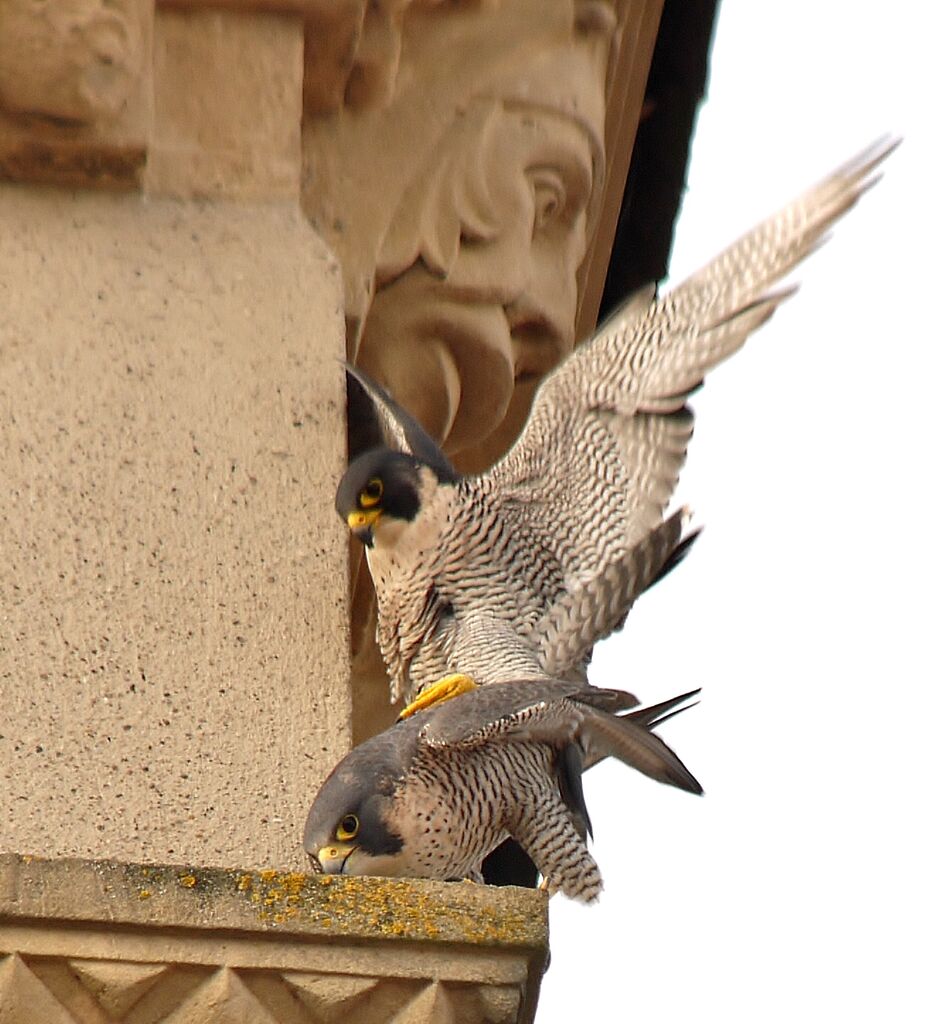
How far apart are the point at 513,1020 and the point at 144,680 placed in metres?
0.72

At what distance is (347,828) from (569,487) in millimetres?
1029

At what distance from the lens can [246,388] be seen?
11.8 feet

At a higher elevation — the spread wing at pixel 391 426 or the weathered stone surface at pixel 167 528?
the weathered stone surface at pixel 167 528

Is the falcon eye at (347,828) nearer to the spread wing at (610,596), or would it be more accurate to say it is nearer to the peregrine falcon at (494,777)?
the peregrine falcon at (494,777)

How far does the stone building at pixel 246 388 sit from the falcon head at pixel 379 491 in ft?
0.24

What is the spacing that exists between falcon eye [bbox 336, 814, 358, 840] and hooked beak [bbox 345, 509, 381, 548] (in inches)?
21.9

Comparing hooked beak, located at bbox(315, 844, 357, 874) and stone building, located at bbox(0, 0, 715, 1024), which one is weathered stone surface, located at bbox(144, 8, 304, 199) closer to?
stone building, located at bbox(0, 0, 715, 1024)

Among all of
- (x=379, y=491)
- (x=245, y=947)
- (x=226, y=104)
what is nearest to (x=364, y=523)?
(x=379, y=491)

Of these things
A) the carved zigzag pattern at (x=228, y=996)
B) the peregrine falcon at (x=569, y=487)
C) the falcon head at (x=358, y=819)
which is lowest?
the peregrine falcon at (x=569, y=487)

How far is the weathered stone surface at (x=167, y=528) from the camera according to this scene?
3.18 meters

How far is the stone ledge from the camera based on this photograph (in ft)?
9.00

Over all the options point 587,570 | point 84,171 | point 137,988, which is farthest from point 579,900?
point 84,171

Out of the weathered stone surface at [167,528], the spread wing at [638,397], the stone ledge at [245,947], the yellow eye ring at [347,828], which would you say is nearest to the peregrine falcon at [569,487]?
the spread wing at [638,397]

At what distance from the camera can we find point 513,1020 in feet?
9.07
